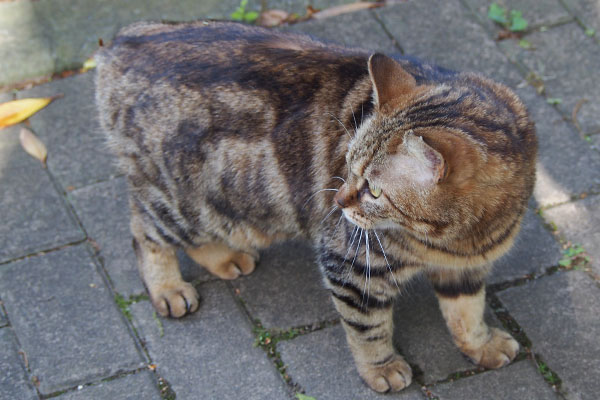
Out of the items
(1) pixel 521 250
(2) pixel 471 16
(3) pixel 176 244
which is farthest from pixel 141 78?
(2) pixel 471 16

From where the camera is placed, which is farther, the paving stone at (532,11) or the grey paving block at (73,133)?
the paving stone at (532,11)

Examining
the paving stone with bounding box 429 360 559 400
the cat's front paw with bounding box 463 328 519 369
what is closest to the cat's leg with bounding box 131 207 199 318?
the paving stone with bounding box 429 360 559 400

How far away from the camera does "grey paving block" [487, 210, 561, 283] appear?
3.35 meters

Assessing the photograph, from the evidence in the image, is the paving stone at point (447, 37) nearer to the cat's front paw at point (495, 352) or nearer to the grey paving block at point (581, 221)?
the grey paving block at point (581, 221)

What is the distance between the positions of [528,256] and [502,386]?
2.27 ft

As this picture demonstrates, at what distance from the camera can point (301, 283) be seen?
11.2 ft

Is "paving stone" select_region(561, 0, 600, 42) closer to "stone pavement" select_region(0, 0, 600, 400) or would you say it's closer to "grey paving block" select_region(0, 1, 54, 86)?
"stone pavement" select_region(0, 0, 600, 400)

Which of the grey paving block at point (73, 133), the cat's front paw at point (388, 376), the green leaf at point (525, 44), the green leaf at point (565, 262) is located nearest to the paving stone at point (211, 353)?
the cat's front paw at point (388, 376)

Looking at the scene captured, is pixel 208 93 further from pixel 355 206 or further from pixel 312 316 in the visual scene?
pixel 312 316

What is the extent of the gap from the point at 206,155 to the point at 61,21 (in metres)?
2.20

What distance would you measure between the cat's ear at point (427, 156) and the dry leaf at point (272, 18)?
8.18 ft

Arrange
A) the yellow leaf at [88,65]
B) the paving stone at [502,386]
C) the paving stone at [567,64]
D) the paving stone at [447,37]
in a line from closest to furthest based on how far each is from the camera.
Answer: the paving stone at [502,386], the paving stone at [567,64], the paving stone at [447,37], the yellow leaf at [88,65]

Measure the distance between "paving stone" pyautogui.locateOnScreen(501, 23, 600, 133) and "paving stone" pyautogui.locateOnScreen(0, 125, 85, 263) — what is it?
2.63 metres

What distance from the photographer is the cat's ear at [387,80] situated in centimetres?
254
